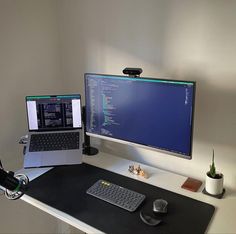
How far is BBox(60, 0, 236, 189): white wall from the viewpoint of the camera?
1344mm

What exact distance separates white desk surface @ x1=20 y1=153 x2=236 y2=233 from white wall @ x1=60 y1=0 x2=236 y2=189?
0.11m

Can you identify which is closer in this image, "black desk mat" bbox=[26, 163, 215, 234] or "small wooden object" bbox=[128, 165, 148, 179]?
"black desk mat" bbox=[26, 163, 215, 234]

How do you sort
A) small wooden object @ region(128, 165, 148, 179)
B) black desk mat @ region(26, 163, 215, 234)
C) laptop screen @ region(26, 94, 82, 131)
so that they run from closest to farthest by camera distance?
black desk mat @ region(26, 163, 215, 234), small wooden object @ region(128, 165, 148, 179), laptop screen @ region(26, 94, 82, 131)

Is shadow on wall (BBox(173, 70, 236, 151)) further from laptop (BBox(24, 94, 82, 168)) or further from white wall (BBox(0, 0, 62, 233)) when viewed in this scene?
white wall (BBox(0, 0, 62, 233))

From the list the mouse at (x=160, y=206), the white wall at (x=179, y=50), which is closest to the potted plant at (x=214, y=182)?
the white wall at (x=179, y=50)

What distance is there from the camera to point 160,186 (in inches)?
57.1

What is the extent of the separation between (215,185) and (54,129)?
92 cm

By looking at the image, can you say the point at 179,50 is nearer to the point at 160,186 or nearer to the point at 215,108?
the point at 215,108

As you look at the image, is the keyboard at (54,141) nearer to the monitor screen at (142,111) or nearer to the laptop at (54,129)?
the laptop at (54,129)

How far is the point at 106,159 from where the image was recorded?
5.63ft

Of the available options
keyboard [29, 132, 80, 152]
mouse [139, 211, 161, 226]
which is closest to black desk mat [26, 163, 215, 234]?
mouse [139, 211, 161, 226]

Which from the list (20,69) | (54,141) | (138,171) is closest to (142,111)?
(138,171)

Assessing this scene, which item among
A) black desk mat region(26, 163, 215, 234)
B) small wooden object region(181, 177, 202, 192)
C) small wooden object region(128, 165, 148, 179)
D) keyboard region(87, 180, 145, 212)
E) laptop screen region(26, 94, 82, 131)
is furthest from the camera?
laptop screen region(26, 94, 82, 131)

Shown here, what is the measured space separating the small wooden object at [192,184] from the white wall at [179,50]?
0.10 meters
